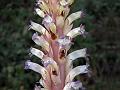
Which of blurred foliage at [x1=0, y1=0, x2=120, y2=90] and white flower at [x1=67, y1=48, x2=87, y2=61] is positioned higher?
blurred foliage at [x1=0, y1=0, x2=120, y2=90]

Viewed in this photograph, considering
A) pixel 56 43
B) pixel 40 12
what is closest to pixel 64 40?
pixel 56 43

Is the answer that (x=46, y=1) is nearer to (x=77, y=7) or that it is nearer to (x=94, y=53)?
(x=77, y=7)

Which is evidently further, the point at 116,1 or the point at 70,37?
the point at 116,1

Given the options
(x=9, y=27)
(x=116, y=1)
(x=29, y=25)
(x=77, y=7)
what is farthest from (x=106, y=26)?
(x=29, y=25)

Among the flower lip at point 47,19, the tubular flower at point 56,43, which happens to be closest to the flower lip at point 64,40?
the tubular flower at point 56,43

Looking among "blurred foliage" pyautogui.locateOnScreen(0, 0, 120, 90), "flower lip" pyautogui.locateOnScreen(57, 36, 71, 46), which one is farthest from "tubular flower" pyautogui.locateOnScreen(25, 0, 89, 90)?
"blurred foliage" pyautogui.locateOnScreen(0, 0, 120, 90)

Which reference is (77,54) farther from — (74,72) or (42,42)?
(42,42)

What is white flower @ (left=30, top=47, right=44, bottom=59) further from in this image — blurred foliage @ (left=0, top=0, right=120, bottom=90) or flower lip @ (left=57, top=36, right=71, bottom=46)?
blurred foliage @ (left=0, top=0, right=120, bottom=90)
